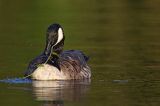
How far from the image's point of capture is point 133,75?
21.5 metres

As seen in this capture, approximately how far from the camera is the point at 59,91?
1933cm

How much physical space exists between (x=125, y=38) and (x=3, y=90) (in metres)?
11.6

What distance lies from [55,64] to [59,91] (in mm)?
1990

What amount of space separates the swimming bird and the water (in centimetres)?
35

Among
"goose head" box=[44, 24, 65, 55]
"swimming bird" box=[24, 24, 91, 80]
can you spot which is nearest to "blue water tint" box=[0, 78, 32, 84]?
"swimming bird" box=[24, 24, 91, 80]

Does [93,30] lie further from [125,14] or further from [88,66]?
[88,66]

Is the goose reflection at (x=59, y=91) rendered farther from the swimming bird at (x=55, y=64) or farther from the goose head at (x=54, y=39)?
the goose head at (x=54, y=39)

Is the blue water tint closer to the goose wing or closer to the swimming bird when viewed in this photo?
the swimming bird

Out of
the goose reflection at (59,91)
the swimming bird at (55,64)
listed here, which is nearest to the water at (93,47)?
the goose reflection at (59,91)

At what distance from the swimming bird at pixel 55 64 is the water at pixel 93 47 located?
351mm

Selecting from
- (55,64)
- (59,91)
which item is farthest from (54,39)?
(59,91)

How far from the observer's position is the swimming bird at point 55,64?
2108cm

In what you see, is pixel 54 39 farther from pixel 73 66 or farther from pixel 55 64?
pixel 73 66

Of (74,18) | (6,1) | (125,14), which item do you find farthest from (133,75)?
(6,1)
